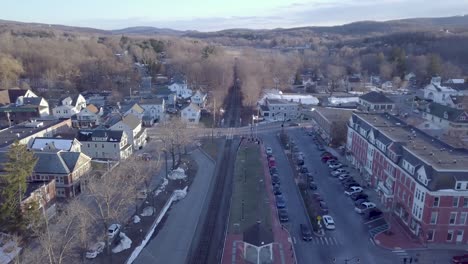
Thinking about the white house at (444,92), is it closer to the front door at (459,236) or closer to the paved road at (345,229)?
the paved road at (345,229)

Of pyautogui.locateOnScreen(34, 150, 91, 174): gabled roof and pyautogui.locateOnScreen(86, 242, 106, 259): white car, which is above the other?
pyautogui.locateOnScreen(34, 150, 91, 174): gabled roof

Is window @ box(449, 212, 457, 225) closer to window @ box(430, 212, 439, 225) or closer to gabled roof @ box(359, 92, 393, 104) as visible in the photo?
window @ box(430, 212, 439, 225)

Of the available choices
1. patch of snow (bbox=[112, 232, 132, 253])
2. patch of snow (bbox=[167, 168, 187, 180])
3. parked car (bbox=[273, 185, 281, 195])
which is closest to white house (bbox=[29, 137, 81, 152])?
patch of snow (bbox=[167, 168, 187, 180])

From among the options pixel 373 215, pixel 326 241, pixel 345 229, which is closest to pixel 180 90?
pixel 373 215

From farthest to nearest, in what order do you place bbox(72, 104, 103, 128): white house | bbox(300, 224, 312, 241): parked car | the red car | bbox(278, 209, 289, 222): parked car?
bbox(72, 104, 103, 128): white house
bbox(278, 209, 289, 222): parked car
bbox(300, 224, 312, 241): parked car
the red car

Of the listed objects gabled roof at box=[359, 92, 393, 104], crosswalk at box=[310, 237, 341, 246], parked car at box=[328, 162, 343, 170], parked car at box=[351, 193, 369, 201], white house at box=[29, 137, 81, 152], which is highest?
gabled roof at box=[359, 92, 393, 104]

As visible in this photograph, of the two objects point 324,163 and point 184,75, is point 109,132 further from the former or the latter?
point 184,75
